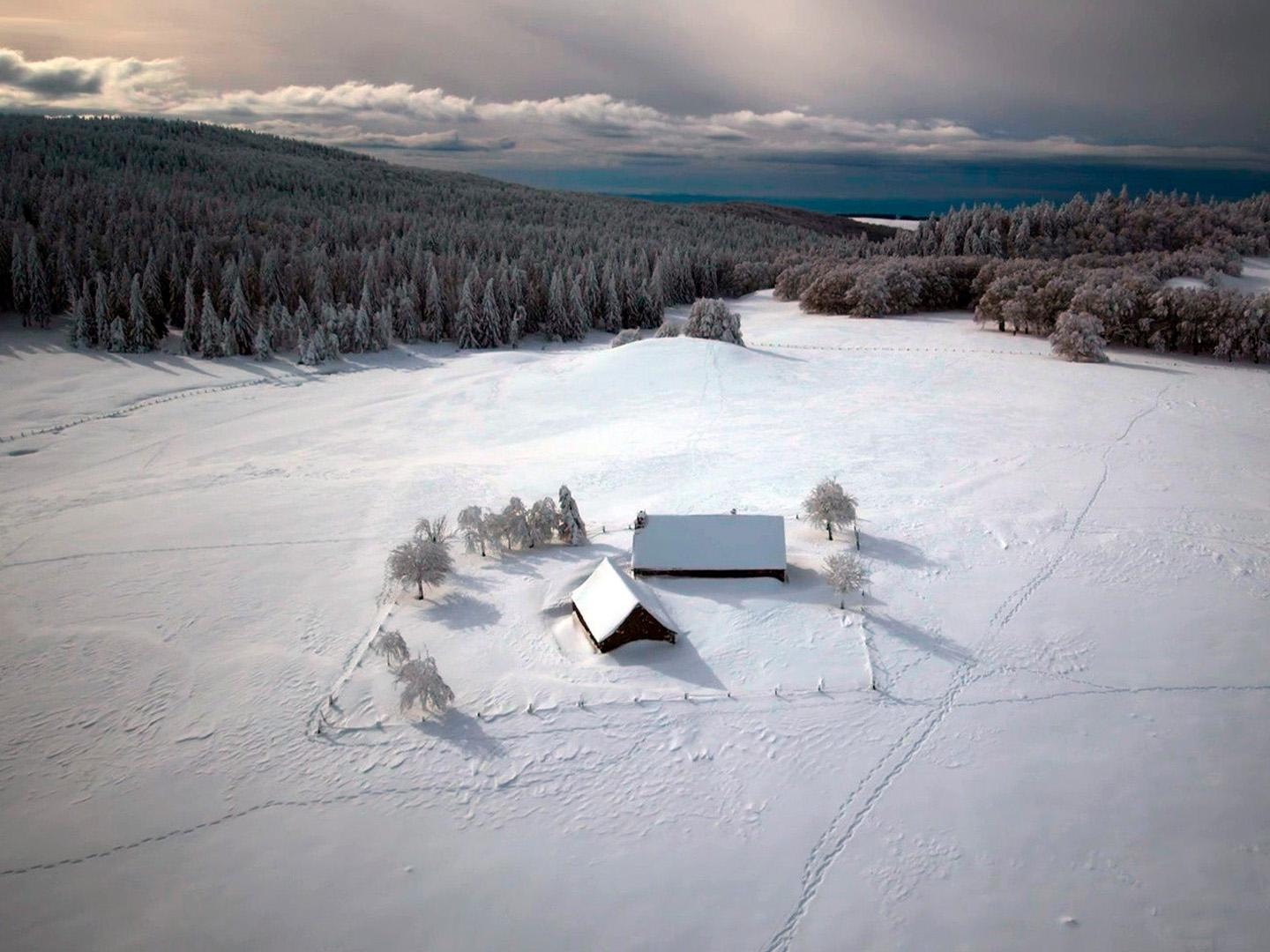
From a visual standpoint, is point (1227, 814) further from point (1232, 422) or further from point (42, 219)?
point (42, 219)

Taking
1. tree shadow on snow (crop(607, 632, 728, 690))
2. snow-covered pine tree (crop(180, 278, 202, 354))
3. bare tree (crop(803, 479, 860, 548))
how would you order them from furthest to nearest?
1. snow-covered pine tree (crop(180, 278, 202, 354))
2. bare tree (crop(803, 479, 860, 548))
3. tree shadow on snow (crop(607, 632, 728, 690))

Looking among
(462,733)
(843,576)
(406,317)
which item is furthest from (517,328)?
(462,733)

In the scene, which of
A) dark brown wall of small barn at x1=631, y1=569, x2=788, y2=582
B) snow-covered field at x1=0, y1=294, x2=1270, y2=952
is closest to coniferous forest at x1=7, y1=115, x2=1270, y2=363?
snow-covered field at x1=0, y1=294, x2=1270, y2=952

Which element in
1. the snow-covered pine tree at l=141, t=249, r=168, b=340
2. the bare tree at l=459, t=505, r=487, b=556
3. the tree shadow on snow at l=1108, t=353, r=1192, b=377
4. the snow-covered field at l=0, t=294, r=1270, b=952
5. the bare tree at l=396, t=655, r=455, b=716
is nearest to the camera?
the snow-covered field at l=0, t=294, r=1270, b=952

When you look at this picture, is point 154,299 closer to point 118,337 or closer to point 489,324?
point 118,337

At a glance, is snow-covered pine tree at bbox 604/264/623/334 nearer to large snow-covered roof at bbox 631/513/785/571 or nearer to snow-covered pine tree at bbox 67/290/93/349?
snow-covered pine tree at bbox 67/290/93/349

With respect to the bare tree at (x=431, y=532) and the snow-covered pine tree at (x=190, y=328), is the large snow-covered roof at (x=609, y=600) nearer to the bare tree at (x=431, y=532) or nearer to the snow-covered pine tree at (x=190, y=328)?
the bare tree at (x=431, y=532)

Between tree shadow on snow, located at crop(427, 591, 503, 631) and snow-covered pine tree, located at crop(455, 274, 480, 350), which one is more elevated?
snow-covered pine tree, located at crop(455, 274, 480, 350)
